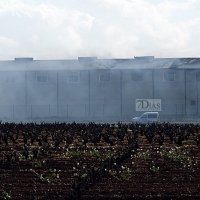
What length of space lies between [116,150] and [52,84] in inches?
1798

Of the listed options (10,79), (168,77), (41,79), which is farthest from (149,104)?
(10,79)

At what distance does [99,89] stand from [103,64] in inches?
181

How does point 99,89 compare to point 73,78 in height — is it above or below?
below

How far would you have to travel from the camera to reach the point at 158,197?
1302 centimetres

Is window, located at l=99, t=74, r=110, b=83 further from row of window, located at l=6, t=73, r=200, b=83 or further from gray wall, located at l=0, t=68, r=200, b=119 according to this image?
gray wall, located at l=0, t=68, r=200, b=119

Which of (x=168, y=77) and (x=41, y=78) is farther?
(x=41, y=78)

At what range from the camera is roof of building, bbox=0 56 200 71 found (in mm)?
67688

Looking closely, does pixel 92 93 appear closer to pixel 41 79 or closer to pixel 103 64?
pixel 103 64

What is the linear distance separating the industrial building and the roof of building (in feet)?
0.37

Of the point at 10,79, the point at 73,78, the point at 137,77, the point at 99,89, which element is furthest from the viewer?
the point at 73,78

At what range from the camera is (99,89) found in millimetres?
67500

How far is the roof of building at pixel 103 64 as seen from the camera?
6769 centimetres

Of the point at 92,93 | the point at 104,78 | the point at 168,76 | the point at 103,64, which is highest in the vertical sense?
the point at 103,64

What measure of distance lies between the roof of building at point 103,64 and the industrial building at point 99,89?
0.11 m
